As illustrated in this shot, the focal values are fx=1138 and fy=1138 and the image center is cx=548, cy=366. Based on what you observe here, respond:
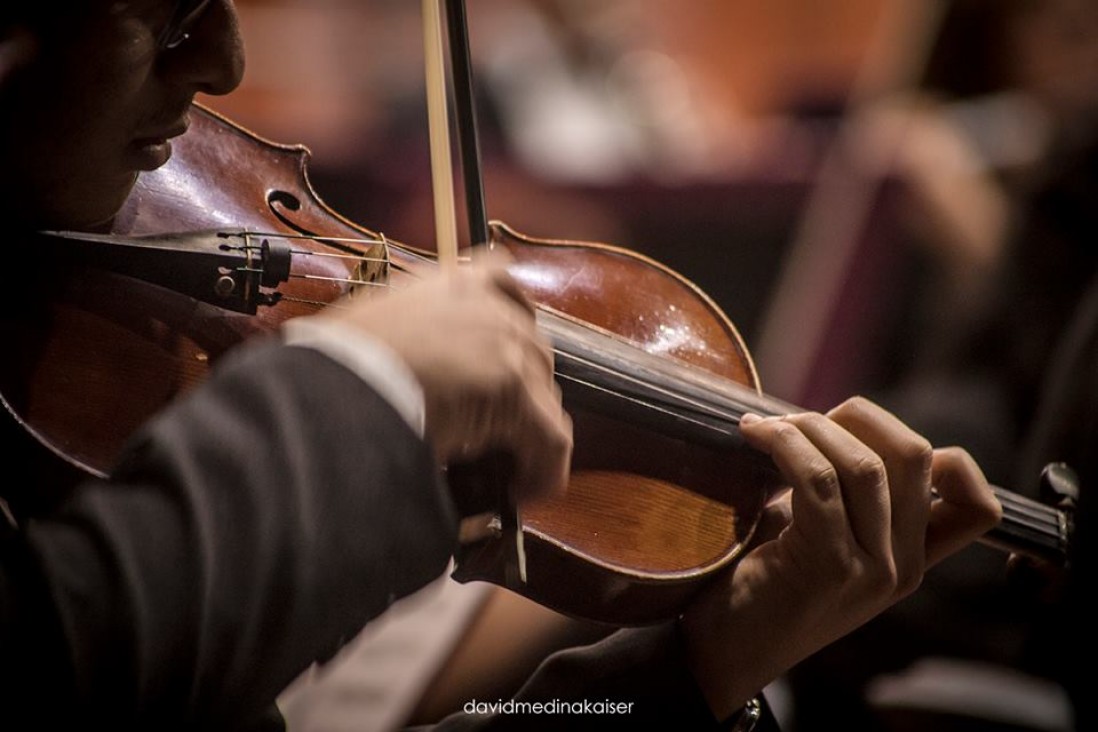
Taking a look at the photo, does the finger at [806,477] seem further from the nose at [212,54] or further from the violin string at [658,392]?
the nose at [212,54]

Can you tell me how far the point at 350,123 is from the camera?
2369mm

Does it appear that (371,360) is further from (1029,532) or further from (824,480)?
(1029,532)

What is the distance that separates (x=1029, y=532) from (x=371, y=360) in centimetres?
58

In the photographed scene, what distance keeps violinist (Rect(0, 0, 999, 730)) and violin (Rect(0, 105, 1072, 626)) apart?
3 centimetres

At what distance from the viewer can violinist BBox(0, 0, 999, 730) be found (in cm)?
46

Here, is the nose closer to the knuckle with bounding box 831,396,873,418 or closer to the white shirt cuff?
the white shirt cuff

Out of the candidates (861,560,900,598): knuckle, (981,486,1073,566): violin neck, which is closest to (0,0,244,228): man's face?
(861,560,900,598): knuckle

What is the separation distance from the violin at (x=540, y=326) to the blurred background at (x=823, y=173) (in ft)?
1.10

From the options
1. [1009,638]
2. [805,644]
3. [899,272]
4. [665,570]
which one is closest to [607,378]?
[665,570]

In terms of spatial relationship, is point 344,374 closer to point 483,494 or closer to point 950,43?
point 483,494

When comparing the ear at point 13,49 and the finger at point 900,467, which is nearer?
the ear at point 13,49

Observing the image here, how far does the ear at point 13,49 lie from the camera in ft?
1.76

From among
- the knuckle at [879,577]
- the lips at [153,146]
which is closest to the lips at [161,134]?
the lips at [153,146]

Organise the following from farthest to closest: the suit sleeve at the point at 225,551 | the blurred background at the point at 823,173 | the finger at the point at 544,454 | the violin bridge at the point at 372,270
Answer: the blurred background at the point at 823,173
the violin bridge at the point at 372,270
the finger at the point at 544,454
the suit sleeve at the point at 225,551
